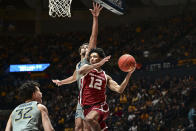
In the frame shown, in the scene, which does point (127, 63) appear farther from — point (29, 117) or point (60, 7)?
point (60, 7)

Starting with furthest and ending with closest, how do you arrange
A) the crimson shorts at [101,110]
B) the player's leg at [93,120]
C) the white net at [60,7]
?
the white net at [60,7] < the crimson shorts at [101,110] < the player's leg at [93,120]

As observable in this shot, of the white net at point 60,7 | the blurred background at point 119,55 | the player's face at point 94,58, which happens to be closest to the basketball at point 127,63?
the player's face at point 94,58

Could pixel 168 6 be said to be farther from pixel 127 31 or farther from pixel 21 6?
pixel 21 6

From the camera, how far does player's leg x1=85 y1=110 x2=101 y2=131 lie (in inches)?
235

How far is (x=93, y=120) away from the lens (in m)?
5.98

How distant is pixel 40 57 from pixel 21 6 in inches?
238

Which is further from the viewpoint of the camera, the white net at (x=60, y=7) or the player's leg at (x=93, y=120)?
the white net at (x=60, y=7)

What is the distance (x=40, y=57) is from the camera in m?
23.1

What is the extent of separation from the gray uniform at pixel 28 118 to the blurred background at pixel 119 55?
5489 millimetres

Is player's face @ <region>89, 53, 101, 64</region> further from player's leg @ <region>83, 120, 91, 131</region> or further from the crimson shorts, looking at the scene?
player's leg @ <region>83, 120, 91, 131</region>

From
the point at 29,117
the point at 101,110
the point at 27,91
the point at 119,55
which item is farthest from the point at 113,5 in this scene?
the point at 119,55

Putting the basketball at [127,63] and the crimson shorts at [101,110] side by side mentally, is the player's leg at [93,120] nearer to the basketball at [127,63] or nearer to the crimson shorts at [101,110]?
the crimson shorts at [101,110]

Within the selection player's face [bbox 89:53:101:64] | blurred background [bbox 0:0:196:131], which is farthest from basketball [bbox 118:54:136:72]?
blurred background [bbox 0:0:196:131]

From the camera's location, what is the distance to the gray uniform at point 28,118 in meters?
4.50
